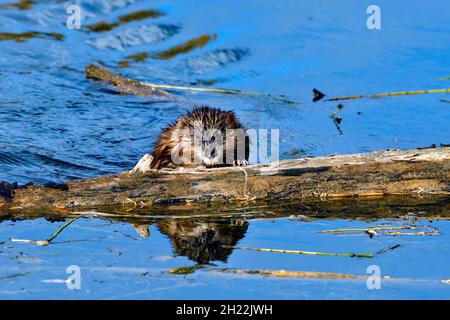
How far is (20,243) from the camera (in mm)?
5977

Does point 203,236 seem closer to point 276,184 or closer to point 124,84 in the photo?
point 276,184

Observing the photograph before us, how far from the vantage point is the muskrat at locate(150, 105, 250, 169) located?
8.14 meters

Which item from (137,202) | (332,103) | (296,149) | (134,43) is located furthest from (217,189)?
(134,43)

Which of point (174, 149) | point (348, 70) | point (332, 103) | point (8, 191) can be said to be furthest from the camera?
point (348, 70)

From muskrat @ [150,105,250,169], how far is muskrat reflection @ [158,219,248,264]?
1.63 m

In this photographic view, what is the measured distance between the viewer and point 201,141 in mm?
8148

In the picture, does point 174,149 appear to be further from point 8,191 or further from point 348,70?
point 348,70

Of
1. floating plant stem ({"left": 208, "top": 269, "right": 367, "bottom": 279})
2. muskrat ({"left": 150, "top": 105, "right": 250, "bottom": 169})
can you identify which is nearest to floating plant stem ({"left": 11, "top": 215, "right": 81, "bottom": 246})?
floating plant stem ({"left": 208, "top": 269, "right": 367, "bottom": 279})

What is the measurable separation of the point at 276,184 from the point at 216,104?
15.5 feet

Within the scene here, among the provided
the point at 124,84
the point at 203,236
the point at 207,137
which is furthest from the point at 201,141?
the point at 124,84

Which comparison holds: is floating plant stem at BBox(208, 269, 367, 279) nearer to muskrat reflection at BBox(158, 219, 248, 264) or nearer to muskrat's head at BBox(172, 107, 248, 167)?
muskrat reflection at BBox(158, 219, 248, 264)

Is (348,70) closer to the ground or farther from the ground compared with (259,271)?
farther from the ground

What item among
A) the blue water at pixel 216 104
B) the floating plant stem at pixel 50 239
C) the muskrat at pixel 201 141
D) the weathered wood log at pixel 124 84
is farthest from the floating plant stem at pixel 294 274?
the weathered wood log at pixel 124 84
